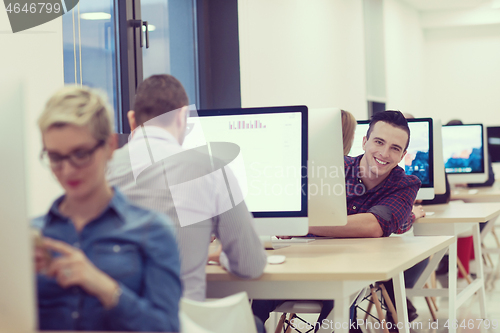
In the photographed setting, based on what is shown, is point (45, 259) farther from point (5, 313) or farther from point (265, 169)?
point (265, 169)

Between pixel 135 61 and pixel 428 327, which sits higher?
pixel 135 61

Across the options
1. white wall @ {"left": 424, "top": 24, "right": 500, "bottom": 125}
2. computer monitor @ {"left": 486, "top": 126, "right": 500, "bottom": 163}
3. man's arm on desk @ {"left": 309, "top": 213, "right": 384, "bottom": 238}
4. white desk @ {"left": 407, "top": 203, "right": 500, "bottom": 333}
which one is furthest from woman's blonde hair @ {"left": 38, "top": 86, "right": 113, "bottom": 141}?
white wall @ {"left": 424, "top": 24, "right": 500, "bottom": 125}

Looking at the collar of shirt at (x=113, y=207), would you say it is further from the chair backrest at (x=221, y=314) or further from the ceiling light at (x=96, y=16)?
the ceiling light at (x=96, y=16)

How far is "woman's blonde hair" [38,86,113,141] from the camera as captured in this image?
0.72 meters

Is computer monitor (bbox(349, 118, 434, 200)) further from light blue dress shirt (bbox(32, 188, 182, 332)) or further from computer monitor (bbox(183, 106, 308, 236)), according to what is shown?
light blue dress shirt (bbox(32, 188, 182, 332))

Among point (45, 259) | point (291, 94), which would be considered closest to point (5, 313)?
point (45, 259)

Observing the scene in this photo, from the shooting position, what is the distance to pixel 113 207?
750 millimetres

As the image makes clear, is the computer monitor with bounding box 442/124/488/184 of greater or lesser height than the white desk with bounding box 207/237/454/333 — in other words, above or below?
above

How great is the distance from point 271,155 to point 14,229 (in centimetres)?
110

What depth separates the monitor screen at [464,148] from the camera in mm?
4469

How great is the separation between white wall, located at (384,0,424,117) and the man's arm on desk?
5.17m

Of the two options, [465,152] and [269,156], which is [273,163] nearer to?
[269,156]

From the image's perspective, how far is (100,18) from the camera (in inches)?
112

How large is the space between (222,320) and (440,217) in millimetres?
1799
